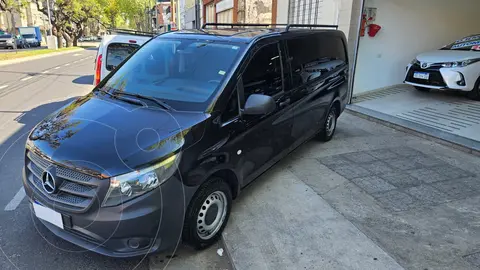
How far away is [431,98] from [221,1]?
13669 millimetres

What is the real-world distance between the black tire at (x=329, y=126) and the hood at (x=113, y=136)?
10.6ft

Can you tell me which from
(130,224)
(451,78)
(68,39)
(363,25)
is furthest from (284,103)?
(68,39)

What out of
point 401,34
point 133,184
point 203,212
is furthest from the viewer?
point 401,34

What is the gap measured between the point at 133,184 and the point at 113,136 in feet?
1.54

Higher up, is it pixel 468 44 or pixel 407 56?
pixel 468 44

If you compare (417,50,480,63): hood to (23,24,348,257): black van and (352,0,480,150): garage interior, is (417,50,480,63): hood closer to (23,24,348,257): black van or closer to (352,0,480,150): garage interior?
(352,0,480,150): garage interior

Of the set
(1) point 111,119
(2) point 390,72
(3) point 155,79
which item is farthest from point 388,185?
(2) point 390,72

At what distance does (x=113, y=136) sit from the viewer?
2.52 m

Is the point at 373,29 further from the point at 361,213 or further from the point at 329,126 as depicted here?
the point at 361,213

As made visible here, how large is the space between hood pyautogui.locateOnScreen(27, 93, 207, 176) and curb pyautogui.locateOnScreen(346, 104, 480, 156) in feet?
15.7

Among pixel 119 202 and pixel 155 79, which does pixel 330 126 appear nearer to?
pixel 155 79

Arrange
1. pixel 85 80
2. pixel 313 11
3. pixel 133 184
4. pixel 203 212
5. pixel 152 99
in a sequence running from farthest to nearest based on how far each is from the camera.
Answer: pixel 85 80
pixel 313 11
pixel 152 99
pixel 203 212
pixel 133 184

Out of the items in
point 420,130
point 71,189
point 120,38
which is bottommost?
point 420,130

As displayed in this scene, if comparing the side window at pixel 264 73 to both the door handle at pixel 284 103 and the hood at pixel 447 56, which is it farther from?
the hood at pixel 447 56
